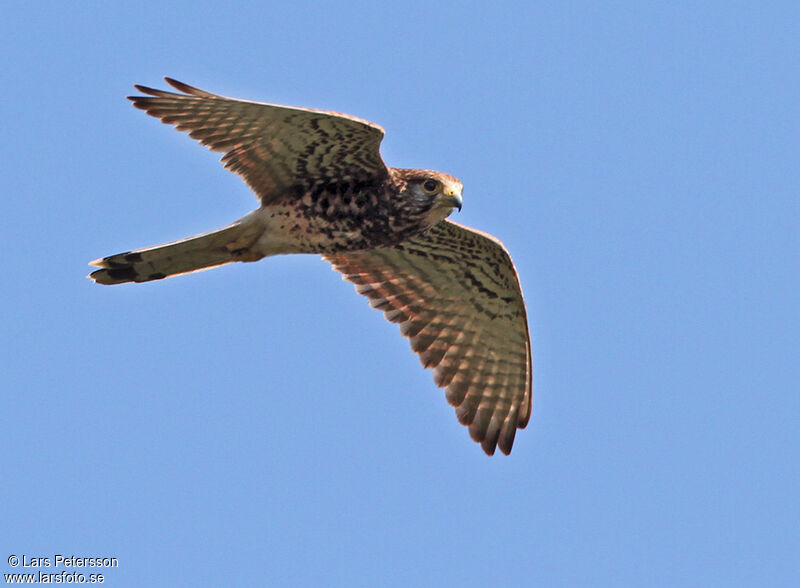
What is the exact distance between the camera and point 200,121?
10172 millimetres

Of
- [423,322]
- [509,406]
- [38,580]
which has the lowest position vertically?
[38,580]

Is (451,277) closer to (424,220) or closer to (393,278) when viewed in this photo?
(393,278)

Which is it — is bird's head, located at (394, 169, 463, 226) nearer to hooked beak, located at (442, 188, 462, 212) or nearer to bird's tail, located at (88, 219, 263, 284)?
hooked beak, located at (442, 188, 462, 212)

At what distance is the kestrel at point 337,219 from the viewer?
397 inches

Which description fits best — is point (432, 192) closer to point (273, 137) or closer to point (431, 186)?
point (431, 186)

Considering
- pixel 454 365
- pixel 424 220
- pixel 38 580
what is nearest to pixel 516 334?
pixel 454 365

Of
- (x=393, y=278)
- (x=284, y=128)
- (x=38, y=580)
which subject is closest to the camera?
(x=284, y=128)

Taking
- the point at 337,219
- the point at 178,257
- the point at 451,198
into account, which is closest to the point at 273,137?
the point at 337,219

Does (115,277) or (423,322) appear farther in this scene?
(423,322)

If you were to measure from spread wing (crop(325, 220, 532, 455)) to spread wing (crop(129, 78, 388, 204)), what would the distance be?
1.48 m

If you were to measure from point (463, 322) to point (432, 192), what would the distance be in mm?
2368

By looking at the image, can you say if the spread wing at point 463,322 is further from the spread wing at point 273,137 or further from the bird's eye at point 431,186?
the bird's eye at point 431,186

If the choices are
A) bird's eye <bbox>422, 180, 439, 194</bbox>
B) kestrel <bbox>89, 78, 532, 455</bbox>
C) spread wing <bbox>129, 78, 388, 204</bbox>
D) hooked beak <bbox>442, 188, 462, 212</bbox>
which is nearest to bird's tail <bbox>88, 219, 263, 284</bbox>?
kestrel <bbox>89, 78, 532, 455</bbox>

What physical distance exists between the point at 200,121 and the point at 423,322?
10.3 feet
